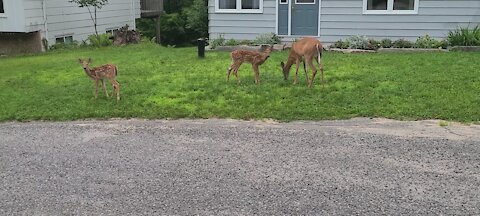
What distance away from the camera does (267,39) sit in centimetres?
1563

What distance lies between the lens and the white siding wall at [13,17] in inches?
671

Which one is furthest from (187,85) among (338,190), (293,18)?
(293,18)

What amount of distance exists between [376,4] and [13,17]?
37.5 ft

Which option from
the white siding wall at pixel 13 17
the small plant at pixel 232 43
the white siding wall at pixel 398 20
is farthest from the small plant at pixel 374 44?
the white siding wall at pixel 13 17

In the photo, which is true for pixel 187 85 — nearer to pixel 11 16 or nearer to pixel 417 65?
pixel 417 65

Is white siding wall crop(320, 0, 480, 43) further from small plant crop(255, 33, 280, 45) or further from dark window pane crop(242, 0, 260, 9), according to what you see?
dark window pane crop(242, 0, 260, 9)

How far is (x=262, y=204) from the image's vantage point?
501cm

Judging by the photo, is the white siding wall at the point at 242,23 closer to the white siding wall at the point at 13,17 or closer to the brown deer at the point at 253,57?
the white siding wall at the point at 13,17

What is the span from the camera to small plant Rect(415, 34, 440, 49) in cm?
1448

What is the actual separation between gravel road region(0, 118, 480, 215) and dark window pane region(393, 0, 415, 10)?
846cm

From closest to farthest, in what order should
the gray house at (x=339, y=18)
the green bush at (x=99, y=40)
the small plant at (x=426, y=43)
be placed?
the small plant at (x=426, y=43), the gray house at (x=339, y=18), the green bush at (x=99, y=40)

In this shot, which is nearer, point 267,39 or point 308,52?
point 308,52

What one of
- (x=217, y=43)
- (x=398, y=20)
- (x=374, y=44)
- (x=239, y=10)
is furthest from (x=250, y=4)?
(x=398, y=20)

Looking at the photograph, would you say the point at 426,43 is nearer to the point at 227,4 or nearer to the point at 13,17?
the point at 227,4
